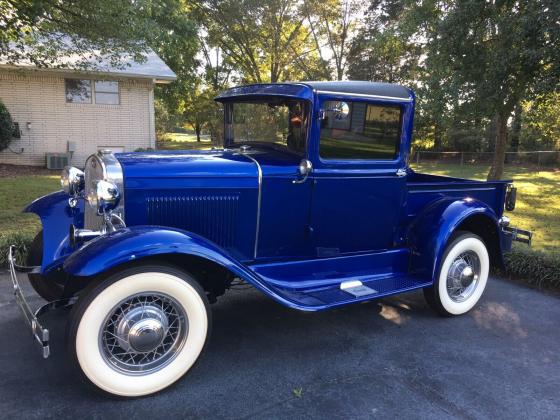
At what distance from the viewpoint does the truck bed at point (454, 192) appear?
4.04 meters

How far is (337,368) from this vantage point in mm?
3049

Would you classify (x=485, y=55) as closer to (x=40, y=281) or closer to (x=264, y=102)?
(x=264, y=102)

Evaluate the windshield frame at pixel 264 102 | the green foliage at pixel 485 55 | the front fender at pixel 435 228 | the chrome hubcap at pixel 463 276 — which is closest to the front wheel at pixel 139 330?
the windshield frame at pixel 264 102

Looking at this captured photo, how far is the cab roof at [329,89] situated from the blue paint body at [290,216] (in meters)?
0.01

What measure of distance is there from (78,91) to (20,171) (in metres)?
3.21

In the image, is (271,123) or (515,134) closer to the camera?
(271,123)

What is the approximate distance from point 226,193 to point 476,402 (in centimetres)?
211

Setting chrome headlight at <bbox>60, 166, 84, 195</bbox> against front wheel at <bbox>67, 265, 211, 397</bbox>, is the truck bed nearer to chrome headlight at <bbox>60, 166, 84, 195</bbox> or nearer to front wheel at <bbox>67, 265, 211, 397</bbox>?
front wheel at <bbox>67, 265, 211, 397</bbox>

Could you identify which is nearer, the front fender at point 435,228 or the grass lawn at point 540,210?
the front fender at point 435,228

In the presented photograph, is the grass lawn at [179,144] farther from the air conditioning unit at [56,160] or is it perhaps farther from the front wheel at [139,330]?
the front wheel at [139,330]

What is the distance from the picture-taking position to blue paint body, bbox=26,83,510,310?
296cm

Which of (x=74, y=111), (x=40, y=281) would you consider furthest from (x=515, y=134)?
(x=40, y=281)

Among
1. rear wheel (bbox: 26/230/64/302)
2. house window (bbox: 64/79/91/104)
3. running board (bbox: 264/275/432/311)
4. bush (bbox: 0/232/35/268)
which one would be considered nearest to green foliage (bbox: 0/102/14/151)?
house window (bbox: 64/79/91/104)

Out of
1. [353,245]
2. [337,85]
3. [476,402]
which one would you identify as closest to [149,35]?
[337,85]
